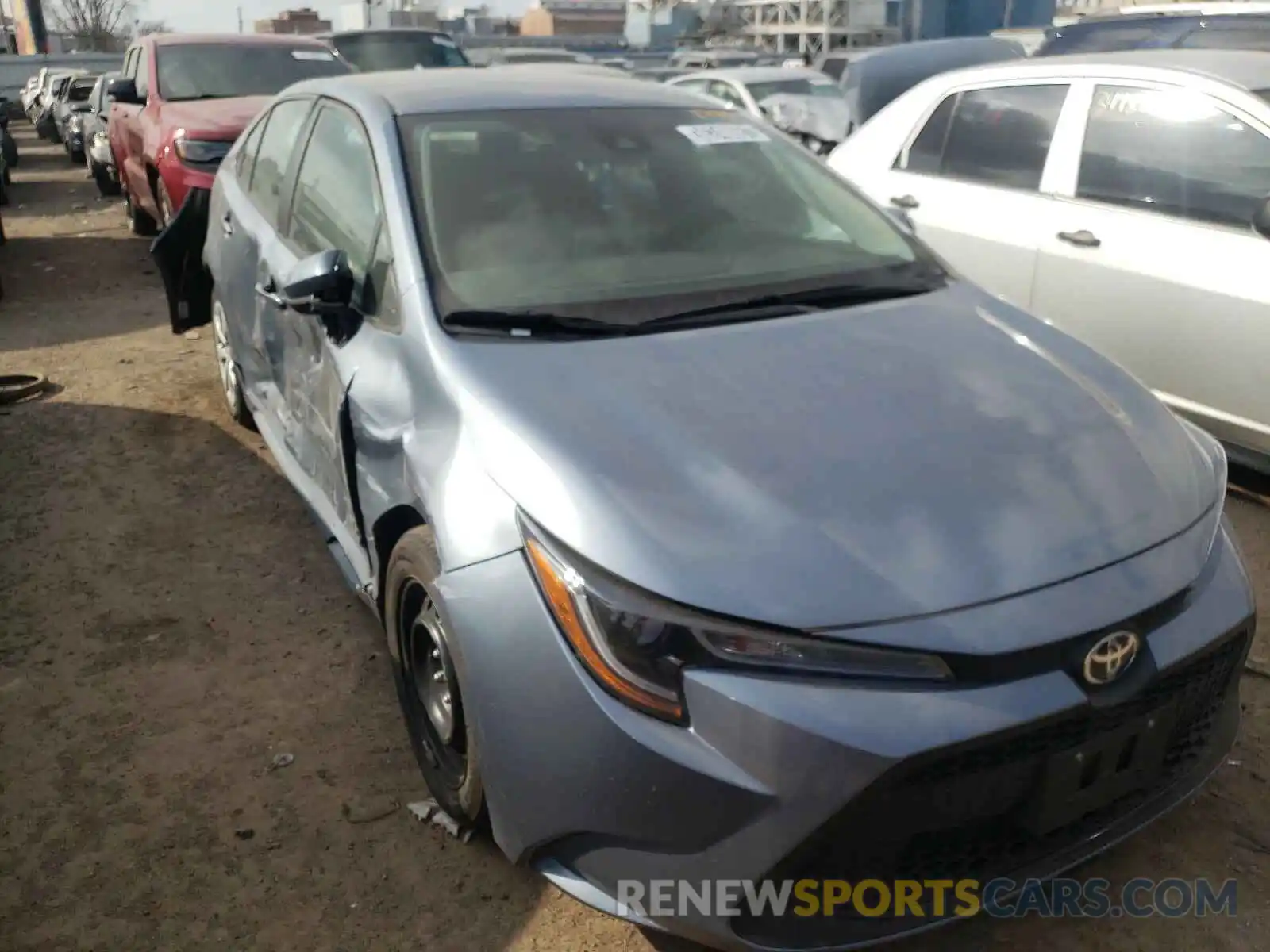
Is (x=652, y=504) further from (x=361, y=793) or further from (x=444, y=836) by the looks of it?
(x=361, y=793)

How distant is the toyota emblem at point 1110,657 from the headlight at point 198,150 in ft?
24.5

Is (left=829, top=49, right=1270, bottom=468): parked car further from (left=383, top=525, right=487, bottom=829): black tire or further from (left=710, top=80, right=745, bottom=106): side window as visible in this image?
(left=710, top=80, right=745, bottom=106): side window

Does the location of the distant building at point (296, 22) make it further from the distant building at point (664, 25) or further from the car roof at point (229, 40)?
the car roof at point (229, 40)

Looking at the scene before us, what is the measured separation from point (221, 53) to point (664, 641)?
8.84m

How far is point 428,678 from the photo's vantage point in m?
2.78

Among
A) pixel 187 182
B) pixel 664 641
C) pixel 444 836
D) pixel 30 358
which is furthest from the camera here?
pixel 187 182

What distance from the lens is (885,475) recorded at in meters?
2.24

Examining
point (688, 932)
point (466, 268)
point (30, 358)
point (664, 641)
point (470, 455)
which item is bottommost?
point (30, 358)

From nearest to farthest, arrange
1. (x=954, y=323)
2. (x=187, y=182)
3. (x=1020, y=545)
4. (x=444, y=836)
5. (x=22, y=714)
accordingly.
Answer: (x=1020, y=545), (x=444, y=836), (x=954, y=323), (x=22, y=714), (x=187, y=182)

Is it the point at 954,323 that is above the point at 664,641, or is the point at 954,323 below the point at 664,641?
above

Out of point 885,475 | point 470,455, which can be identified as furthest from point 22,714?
point 885,475

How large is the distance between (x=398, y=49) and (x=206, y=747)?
1170 cm

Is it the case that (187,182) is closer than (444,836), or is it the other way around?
(444,836)

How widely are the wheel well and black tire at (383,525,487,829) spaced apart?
53 mm
